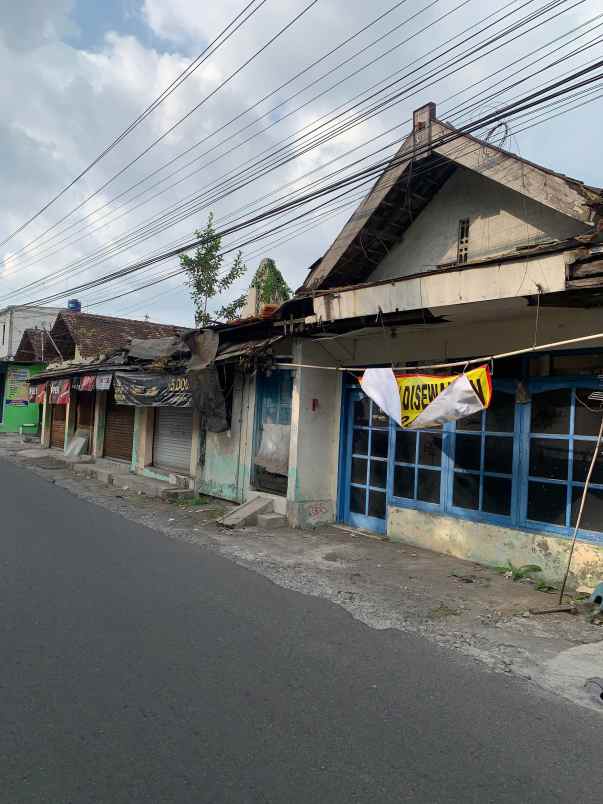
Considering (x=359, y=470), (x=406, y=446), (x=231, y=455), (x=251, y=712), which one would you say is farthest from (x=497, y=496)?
(x=231, y=455)

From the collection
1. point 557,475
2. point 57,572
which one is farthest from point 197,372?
point 557,475

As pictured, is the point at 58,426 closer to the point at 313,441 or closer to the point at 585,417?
the point at 313,441

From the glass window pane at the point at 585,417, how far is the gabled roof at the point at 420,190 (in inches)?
74.0

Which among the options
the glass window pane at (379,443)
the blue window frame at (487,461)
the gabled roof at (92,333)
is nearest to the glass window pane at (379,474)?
the glass window pane at (379,443)

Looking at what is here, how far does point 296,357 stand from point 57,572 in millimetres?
5034

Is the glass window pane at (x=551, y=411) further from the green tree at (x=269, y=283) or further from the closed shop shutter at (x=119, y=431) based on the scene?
the closed shop shutter at (x=119, y=431)

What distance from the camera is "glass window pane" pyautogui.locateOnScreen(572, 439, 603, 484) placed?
6527 mm

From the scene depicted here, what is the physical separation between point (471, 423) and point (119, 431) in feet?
42.6

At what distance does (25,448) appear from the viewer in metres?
24.3

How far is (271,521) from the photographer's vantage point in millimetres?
9594

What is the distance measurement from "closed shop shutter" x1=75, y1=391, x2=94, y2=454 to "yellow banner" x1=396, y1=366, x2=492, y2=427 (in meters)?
15.6

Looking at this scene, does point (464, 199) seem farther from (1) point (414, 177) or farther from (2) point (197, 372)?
(2) point (197, 372)

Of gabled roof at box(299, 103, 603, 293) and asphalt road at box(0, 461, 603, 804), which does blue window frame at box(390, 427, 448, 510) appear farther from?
asphalt road at box(0, 461, 603, 804)

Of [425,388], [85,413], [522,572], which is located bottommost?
[522,572]
